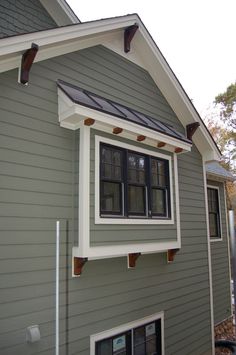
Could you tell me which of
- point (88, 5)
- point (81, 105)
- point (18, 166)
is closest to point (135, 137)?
point (81, 105)

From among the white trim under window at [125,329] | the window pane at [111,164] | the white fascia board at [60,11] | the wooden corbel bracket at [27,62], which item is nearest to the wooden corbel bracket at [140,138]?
the window pane at [111,164]

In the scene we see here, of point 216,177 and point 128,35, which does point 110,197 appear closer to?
point 128,35

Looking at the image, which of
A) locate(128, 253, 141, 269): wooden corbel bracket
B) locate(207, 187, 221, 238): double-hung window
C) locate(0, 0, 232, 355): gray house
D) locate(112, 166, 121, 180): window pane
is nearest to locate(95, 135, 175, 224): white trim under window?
locate(0, 0, 232, 355): gray house

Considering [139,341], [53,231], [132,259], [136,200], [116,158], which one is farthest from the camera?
[139,341]

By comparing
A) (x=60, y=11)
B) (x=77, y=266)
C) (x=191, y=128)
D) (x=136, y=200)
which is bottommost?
(x=77, y=266)

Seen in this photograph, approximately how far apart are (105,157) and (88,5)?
5.28 m

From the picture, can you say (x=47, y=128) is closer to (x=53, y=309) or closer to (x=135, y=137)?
(x=135, y=137)

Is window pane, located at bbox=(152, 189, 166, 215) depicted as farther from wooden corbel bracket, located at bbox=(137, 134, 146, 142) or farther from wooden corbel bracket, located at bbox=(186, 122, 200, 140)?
wooden corbel bracket, located at bbox=(186, 122, 200, 140)

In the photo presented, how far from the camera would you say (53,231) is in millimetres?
4602

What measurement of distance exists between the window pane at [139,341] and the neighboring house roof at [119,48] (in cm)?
437

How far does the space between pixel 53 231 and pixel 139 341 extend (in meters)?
2.78

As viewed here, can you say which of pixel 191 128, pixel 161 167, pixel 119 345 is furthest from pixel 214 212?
pixel 119 345

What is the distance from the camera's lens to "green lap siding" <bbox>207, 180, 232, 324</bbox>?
10.1 m

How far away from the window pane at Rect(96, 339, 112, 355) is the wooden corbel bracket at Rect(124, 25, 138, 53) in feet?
16.5
